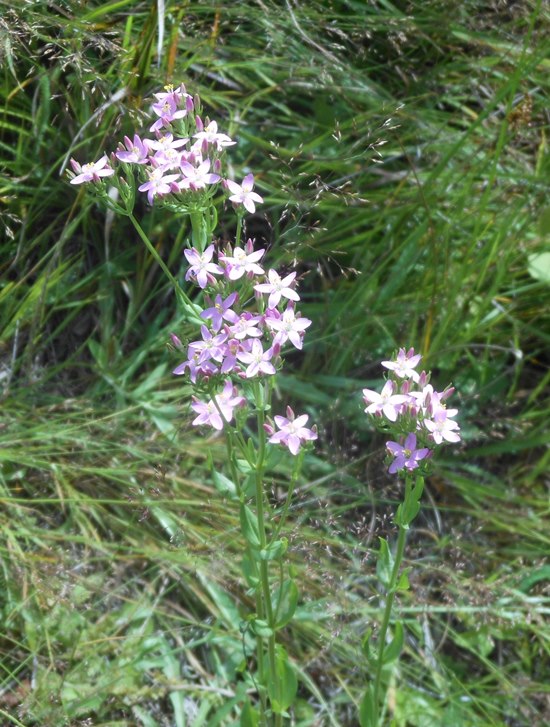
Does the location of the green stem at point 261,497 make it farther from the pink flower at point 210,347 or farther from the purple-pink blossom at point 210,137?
the purple-pink blossom at point 210,137

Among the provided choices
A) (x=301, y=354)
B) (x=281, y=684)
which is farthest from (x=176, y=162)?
(x=301, y=354)

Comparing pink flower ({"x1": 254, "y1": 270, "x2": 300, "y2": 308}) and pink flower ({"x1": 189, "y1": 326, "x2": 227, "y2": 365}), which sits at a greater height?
pink flower ({"x1": 254, "y1": 270, "x2": 300, "y2": 308})

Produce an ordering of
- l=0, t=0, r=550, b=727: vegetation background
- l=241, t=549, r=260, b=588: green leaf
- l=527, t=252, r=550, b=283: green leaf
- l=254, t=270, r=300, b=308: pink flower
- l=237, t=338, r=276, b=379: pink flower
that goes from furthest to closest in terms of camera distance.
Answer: l=527, t=252, r=550, b=283: green leaf → l=0, t=0, r=550, b=727: vegetation background → l=241, t=549, r=260, b=588: green leaf → l=254, t=270, r=300, b=308: pink flower → l=237, t=338, r=276, b=379: pink flower

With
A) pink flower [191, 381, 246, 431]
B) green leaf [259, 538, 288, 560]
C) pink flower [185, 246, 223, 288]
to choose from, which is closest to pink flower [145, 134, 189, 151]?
pink flower [185, 246, 223, 288]

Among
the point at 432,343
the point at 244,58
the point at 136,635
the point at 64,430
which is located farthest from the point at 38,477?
the point at 244,58

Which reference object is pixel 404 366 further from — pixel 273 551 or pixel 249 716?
pixel 249 716

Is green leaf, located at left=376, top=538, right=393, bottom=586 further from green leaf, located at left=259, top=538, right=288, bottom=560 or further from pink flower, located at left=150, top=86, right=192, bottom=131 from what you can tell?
pink flower, located at left=150, top=86, right=192, bottom=131
